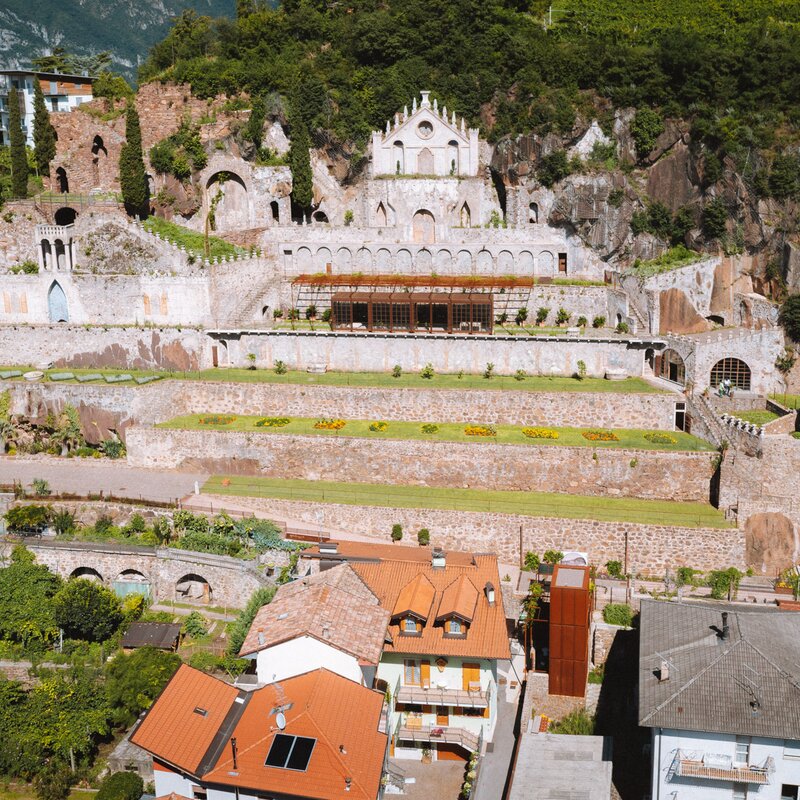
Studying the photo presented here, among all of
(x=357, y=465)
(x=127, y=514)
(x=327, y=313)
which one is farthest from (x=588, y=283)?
(x=127, y=514)

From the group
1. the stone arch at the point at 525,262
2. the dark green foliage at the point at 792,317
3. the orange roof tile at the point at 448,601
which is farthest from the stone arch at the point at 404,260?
the orange roof tile at the point at 448,601

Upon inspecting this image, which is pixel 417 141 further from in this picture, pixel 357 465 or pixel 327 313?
pixel 357 465

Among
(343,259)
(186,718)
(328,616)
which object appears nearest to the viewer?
(186,718)

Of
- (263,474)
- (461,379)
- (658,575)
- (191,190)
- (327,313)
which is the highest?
(191,190)

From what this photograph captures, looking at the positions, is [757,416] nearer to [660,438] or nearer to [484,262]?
[660,438]

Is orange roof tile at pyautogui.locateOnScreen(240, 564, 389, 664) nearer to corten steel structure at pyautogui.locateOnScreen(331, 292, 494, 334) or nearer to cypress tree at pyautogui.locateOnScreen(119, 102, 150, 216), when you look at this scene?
corten steel structure at pyautogui.locateOnScreen(331, 292, 494, 334)

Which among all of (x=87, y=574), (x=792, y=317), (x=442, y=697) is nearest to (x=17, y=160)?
(x=87, y=574)

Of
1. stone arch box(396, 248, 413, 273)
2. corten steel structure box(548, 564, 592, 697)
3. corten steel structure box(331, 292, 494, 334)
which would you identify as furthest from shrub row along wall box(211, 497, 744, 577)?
stone arch box(396, 248, 413, 273)
